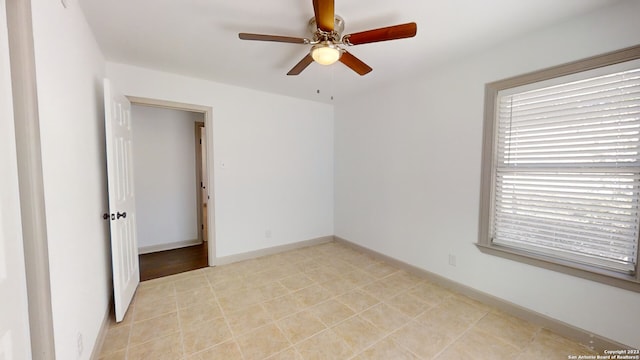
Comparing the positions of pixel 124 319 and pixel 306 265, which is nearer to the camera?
pixel 124 319

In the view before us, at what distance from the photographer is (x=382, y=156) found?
3.34 meters

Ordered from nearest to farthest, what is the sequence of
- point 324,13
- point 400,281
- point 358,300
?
point 324,13, point 358,300, point 400,281

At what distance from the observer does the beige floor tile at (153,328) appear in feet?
6.14

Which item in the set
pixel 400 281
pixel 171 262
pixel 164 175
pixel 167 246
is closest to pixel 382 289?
pixel 400 281

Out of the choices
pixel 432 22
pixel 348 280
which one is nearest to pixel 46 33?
pixel 432 22

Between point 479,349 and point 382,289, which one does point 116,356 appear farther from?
point 479,349

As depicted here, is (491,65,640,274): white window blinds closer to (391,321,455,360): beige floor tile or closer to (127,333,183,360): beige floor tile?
(391,321,455,360): beige floor tile

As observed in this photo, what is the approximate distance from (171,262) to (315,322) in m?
2.38

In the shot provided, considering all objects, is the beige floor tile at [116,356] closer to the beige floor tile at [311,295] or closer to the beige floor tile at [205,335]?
the beige floor tile at [205,335]

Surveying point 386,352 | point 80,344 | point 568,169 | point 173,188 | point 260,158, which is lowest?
point 386,352

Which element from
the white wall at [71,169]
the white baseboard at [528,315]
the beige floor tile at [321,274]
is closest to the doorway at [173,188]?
the beige floor tile at [321,274]

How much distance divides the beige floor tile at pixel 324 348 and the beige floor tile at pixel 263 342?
143 mm

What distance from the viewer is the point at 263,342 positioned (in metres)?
1.83

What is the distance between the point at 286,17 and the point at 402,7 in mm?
814
